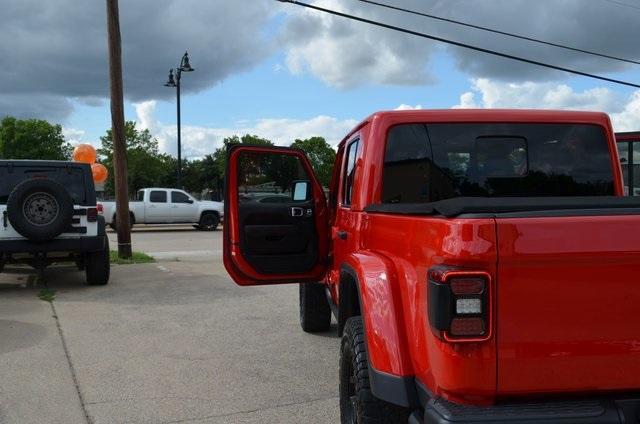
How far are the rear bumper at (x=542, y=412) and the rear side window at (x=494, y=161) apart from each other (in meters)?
1.76

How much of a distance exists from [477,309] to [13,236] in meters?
8.11

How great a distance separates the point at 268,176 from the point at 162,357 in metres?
1.91

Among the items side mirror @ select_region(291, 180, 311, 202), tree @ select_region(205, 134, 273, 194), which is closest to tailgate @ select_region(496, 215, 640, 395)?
side mirror @ select_region(291, 180, 311, 202)

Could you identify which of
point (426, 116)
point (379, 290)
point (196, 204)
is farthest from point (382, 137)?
point (196, 204)

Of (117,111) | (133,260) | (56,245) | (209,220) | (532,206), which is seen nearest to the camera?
(532,206)

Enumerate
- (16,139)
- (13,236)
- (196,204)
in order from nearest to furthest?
(13,236) → (196,204) → (16,139)

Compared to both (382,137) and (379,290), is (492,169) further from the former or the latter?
(379,290)

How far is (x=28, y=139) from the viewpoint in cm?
8238

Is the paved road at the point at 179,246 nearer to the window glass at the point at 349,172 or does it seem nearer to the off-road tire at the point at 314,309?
the off-road tire at the point at 314,309

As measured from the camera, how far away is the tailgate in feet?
7.18

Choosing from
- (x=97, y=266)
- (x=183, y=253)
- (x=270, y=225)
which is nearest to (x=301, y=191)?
(x=270, y=225)

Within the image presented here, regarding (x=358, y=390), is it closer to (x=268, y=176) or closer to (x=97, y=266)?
(x=268, y=176)

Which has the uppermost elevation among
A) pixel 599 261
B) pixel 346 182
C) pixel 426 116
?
pixel 426 116

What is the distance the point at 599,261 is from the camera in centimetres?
222
